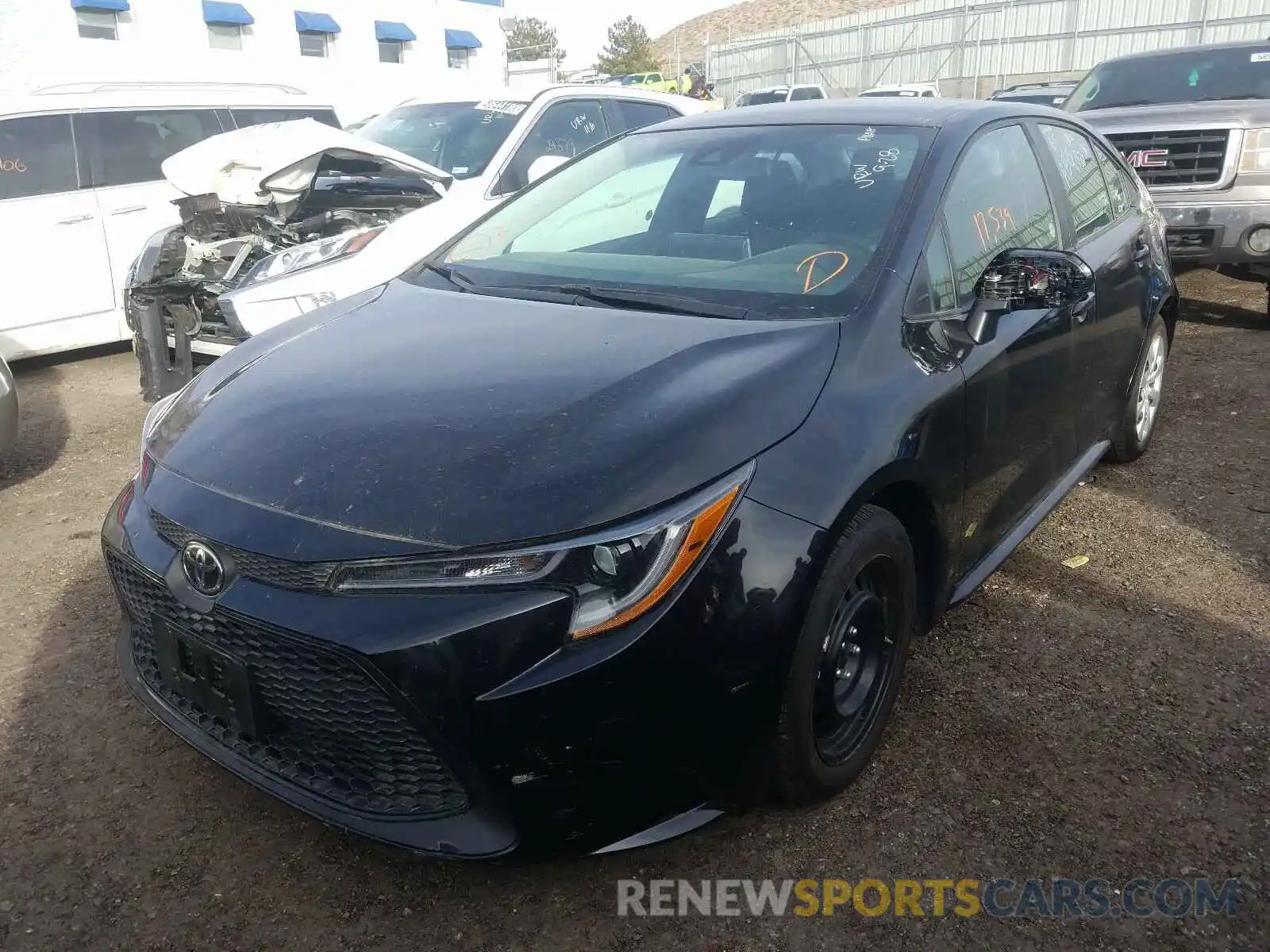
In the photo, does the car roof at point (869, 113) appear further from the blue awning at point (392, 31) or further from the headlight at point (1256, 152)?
the blue awning at point (392, 31)

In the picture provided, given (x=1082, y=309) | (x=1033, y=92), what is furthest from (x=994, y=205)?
(x=1033, y=92)

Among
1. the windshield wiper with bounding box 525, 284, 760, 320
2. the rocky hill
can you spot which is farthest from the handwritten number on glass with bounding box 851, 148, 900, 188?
the rocky hill

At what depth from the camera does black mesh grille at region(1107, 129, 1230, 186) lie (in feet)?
22.5

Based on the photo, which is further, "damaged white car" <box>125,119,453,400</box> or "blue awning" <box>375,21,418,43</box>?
"blue awning" <box>375,21,418,43</box>

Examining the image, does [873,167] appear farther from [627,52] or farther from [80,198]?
[627,52]

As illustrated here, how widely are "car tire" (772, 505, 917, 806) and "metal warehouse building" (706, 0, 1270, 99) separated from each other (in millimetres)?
25423

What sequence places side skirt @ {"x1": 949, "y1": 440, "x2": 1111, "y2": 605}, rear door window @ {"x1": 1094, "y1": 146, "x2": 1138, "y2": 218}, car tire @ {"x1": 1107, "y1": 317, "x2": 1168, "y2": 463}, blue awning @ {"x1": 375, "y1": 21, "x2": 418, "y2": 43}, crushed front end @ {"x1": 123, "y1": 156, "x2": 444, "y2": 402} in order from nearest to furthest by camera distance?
1. side skirt @ {"x1": 949, "y1": 440, "x2": 1111, "y2": 605}
2. rear door window @ {"x1": 1094, "y1": 146, "x2": 1138, "y2": 218}
3. car tire @ {"x1": 1107, "y1": 317, "x2": 1168, "y2": 463}
4. crushed front end @ {"x1": 123, "y1": 156, "x2": 444, "y2": 402}
5. blue awning @ {"x1": 375, "y1": 21, "x2": 418, "y2": 43}

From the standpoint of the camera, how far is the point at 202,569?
206 centimetres

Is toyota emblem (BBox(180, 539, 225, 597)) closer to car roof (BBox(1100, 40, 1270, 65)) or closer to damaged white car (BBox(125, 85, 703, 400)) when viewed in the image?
damaged white car (BBox(125, 85, 703, 400))

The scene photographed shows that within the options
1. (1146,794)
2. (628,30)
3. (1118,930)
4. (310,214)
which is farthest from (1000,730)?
(628,30)

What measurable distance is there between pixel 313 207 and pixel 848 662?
526 cm

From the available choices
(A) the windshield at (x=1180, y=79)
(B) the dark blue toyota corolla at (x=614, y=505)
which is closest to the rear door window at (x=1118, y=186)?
(B) the dark blue toyota corolla at (x=614, y=505)

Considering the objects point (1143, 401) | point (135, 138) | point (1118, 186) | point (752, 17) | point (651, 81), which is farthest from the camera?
point (752, 17)

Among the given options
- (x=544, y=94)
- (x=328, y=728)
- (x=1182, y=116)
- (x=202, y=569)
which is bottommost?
(x=328, y=728)
